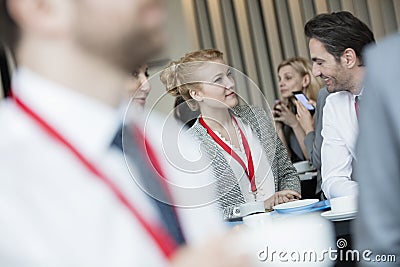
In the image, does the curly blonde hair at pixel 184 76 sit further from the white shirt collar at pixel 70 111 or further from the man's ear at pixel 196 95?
the white shirt collar at pixel 70 111

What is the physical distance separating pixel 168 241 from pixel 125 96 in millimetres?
115

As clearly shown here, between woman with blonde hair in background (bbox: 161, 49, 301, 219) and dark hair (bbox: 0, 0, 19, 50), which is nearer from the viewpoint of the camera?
dark hair (bbox: 0, 0, 19, 50)

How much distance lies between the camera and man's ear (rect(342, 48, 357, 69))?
7.20 ft

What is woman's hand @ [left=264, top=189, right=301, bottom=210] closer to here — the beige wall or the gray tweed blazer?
the gray tweed blazer

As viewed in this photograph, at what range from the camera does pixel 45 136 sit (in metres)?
0.44

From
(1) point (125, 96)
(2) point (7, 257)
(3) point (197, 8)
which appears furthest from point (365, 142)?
(3) point (197, 8)

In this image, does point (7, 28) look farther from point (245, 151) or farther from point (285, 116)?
point (285, 116)

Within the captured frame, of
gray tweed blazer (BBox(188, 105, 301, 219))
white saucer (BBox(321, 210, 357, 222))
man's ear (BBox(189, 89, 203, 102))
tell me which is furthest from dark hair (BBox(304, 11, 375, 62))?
man's ear (BBox(189, 89, 203, 102))

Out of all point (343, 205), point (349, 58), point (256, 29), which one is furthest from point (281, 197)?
point (256, 29)

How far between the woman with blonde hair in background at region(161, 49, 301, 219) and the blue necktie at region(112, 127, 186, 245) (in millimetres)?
310

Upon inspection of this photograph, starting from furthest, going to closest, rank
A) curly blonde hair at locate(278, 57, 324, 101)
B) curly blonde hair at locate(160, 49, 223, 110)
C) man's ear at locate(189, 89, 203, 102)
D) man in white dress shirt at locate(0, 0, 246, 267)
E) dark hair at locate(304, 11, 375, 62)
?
curly blonde hair at locate(278, 57, 324, 101) → dark hair at locate(304, 11, 375, 62) → man's ear at locate(189, 89, 203, 102) → curly blonde hair at locate(160, 49, 223, 110) → man in white dress shirt at locate(0, 0, 246, 267)

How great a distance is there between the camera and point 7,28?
0.47 m

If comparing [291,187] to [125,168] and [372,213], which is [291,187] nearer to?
[372,213]

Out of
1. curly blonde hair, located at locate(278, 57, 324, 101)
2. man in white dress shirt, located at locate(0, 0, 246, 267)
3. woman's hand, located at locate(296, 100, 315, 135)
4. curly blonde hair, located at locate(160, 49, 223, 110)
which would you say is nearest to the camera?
man in white dress shirt, located at locate(0, 0, 246, 267)
